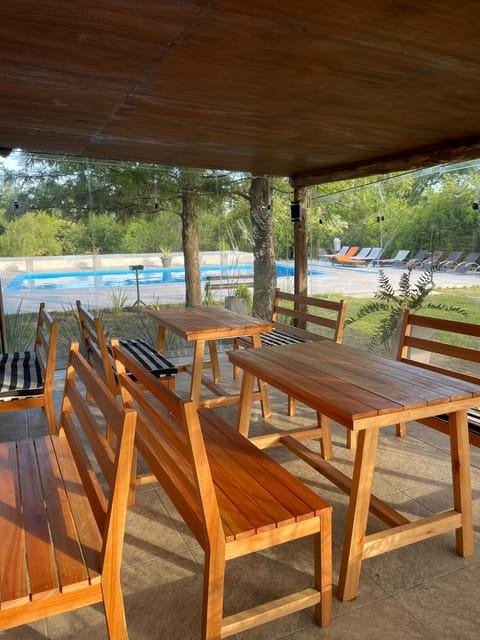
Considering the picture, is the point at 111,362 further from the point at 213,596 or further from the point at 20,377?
the point at 213,596

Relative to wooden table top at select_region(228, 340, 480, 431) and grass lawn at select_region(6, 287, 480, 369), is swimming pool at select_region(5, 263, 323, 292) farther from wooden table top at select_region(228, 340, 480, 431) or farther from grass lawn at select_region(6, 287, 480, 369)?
wooden table top at select_region(228, 340, 480, 431)

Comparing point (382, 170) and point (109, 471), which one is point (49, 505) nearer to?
point (109, 471)

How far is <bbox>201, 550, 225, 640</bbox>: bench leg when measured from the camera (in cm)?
141

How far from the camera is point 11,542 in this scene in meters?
1.29

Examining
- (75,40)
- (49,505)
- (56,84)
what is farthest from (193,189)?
(49,505)

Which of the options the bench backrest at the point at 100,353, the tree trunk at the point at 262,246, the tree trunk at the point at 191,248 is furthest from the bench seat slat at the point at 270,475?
the tree trunk at the point at 262,246

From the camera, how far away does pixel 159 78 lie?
2098 millimetres

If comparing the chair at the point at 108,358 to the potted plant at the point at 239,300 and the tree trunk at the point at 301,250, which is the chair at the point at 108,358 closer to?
the potted plant at the point at 239,300

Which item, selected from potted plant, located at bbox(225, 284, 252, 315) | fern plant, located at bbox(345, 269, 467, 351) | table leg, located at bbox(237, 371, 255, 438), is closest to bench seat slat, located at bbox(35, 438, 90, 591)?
table leg, located at bbox(237, 371, 255, 438)

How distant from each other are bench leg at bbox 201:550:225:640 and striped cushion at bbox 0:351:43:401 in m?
1.71

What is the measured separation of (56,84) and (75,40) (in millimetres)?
555

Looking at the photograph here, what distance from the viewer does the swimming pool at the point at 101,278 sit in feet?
14.7

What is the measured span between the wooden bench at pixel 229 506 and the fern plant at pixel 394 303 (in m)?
Answer: 3.78

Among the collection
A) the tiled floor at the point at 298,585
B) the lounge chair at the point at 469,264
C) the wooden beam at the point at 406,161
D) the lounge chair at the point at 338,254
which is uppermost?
the wooden beam at the point at 406,161
